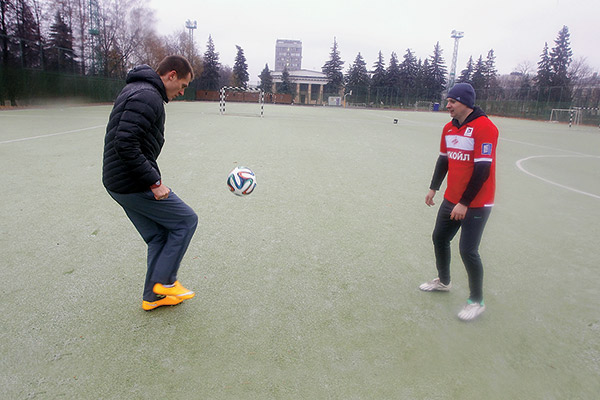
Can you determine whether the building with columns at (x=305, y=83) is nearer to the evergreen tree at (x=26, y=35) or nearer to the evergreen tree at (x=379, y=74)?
the evergreen tree at (x=379, y=74)

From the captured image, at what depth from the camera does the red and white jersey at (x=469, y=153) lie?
284 centimetres

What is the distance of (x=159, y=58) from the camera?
154 ft

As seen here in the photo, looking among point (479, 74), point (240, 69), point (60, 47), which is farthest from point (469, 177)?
point (240, 69)

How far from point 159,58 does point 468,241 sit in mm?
50337

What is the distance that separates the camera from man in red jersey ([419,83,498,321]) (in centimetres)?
286

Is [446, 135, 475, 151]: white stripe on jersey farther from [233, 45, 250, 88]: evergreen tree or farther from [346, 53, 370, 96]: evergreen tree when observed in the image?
[233, 45, 250, 88]: evergreen tree

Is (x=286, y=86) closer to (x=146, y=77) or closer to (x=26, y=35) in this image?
(x=26, y=35)

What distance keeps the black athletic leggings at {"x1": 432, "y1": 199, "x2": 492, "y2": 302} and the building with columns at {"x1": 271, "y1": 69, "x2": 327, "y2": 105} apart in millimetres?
77974

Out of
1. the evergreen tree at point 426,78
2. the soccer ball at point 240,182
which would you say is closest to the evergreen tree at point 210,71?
the evergreen tree at point 426,78

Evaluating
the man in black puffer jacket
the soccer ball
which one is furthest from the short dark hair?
the soccer ball

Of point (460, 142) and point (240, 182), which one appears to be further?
point (240, 182)

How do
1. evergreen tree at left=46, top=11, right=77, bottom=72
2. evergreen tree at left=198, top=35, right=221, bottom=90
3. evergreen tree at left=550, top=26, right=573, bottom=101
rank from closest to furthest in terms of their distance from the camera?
1. evergreen tree at left=46, top=11, right=77, bottom=72
2. evergreen tree at left=550, top=26, right=573, bottom=101
3. evergreen tree at left=198, top=35, right=221, bottom=90

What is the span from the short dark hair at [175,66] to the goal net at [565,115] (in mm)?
45679

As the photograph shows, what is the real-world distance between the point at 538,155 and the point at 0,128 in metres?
17.9
